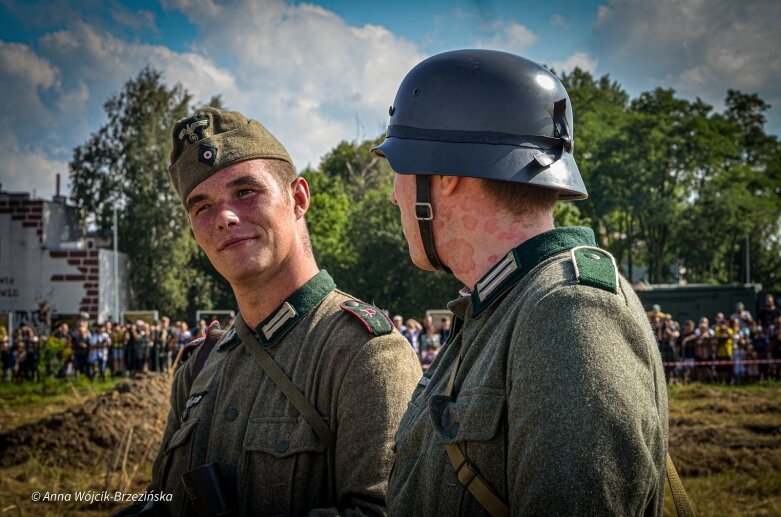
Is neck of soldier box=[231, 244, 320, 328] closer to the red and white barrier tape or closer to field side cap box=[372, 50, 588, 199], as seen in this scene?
field side cap box=[372, 50, 588, 199]

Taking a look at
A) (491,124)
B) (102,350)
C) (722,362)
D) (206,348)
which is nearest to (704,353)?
(722,362)

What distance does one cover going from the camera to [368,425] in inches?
105

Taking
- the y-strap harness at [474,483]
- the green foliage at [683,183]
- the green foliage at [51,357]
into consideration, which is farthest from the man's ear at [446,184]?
the green foliage at [683,183]

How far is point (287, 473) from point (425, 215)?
116 centimetres

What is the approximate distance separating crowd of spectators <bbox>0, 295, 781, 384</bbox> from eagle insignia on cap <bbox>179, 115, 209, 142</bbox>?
1560cm

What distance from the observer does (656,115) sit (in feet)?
133

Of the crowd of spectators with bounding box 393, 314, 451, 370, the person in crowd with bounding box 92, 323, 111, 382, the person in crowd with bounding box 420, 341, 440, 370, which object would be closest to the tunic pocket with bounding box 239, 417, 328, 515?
the person in crowd with bounding box 420, 341, 440, 370

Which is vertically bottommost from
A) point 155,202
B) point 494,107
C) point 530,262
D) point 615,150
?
point 530,262

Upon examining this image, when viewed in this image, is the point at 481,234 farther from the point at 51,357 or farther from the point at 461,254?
the point at 51,357

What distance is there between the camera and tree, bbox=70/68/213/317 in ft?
123

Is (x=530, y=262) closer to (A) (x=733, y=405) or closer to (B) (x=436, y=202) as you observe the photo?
(B) (x=436, y=202)

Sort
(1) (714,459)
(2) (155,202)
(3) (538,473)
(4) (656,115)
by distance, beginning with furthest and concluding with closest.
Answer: (4) (656,115) < (2) (155,202) < (1) (714,459) < (3) (538,473)

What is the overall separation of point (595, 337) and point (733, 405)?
14.8m

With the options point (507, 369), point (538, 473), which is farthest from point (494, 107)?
point (538, 473)
